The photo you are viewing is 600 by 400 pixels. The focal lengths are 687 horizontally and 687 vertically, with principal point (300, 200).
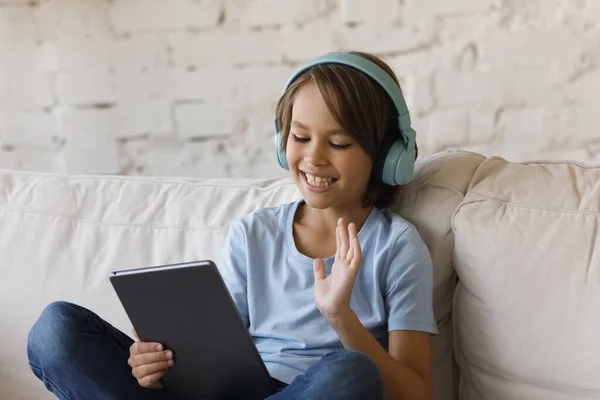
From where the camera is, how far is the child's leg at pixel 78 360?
38.6 inches

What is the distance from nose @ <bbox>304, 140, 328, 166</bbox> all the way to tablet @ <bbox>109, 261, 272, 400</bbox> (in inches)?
10.4

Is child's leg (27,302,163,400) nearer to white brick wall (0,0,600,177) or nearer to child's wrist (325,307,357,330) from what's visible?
child's wrist (325,307,357,330)

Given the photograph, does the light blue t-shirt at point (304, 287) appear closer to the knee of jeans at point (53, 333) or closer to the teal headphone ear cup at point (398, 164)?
the teal headphone ear cup at point (398, 164)

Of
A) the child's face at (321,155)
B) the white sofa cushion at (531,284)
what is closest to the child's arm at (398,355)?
the white sofa cushion at (531,284)

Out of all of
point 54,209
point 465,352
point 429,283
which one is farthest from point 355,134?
point 54,209

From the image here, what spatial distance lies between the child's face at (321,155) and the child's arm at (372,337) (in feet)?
0.36

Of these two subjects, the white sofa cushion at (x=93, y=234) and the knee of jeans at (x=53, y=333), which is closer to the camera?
the knee of jeans at (x=53, y=333)

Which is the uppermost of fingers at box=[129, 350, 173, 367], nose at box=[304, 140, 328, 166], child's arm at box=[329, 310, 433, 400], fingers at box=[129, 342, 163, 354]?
nose at box=[304, 140, 328, 166]

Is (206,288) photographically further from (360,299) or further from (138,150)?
(138,150)

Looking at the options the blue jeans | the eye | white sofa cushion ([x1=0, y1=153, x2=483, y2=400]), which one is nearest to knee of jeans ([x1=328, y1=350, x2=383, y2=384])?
the blue jeans

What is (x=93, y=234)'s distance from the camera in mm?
1372

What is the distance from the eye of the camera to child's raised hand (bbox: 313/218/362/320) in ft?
3.04

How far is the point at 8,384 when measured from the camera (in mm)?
1364

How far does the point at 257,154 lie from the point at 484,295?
734 mm
